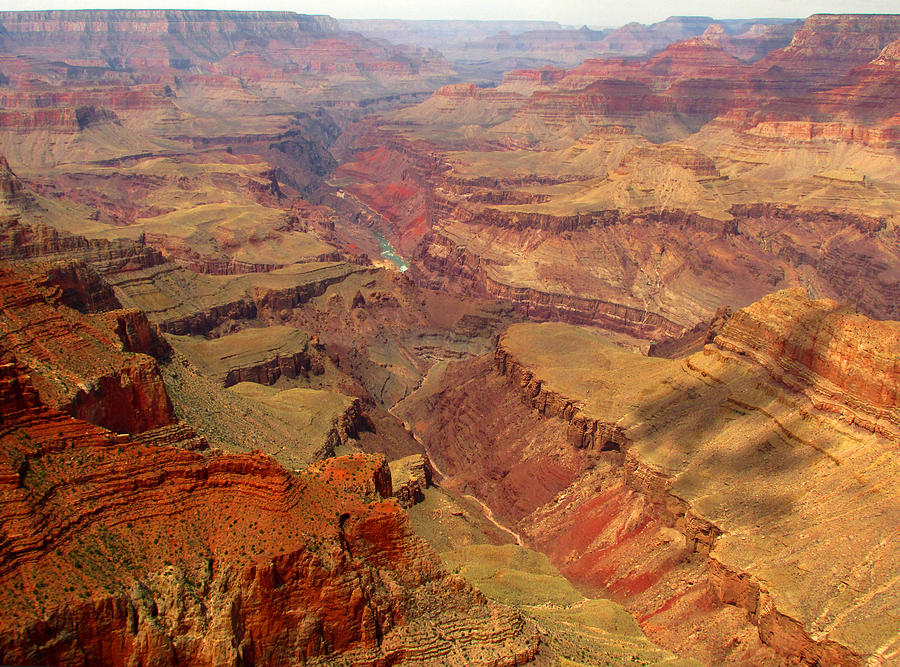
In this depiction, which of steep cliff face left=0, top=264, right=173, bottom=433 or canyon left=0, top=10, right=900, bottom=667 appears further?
steep cliff face left=0, top=264, right=173, bottom=433

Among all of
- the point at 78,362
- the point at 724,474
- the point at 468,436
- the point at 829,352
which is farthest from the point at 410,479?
the point at 829,352

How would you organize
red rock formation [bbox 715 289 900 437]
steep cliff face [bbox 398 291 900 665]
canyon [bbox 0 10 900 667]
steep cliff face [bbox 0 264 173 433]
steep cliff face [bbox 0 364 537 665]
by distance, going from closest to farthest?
steep cliff face [bbox 0 364 537 665]
canyon [bbox 0 10 900 667]
steep cliff face [bbox 0 264 173 433]
steep cliff face [bbox 398 291 900 665]
red rock formation [bbox 715 289 900 437]

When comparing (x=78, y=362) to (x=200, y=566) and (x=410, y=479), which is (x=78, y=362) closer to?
(x=200, y=566)

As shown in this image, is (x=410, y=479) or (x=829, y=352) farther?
(x=829, y=352)

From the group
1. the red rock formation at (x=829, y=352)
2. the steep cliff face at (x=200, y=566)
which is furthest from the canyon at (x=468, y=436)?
the red rock formation at (x=829, y=352)

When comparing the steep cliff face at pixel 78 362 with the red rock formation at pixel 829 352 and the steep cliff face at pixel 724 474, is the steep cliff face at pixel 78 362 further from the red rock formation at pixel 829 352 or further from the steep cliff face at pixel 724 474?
the red rock formation at pixel 829 352

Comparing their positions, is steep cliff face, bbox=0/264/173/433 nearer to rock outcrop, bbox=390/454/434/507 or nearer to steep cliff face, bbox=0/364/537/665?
steep cliff face, bbox=0/364/537/665

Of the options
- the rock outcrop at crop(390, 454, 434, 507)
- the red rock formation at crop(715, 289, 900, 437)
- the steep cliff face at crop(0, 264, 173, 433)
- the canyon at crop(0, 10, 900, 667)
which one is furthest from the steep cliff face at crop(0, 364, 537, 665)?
the red rock formation at crop(715, 289, 900, 437)
